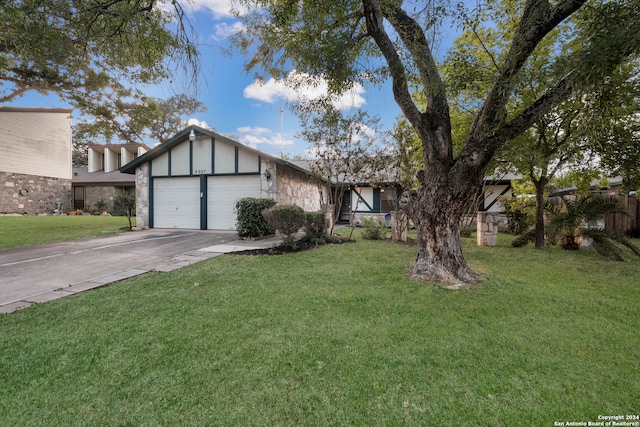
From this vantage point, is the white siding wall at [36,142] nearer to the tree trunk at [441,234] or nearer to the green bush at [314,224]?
the green bush at [314,224]

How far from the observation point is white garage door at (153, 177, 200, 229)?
1190 centimetres

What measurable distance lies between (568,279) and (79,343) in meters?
6.79

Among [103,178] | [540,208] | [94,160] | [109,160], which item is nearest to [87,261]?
[540,208]

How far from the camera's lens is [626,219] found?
1031cm

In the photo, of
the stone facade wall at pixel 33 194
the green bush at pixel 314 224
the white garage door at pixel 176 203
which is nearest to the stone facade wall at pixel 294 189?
the green bush at pixel 314 224

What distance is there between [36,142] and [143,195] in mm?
12500

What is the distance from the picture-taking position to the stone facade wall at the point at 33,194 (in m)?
17.1

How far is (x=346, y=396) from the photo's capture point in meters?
2.01

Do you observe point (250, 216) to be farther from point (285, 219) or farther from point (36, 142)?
point (36, 142)

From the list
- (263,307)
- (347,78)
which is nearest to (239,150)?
(347,78)

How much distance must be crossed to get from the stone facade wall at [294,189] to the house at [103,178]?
13.2 m

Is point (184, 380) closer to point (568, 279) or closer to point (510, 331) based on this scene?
point (510, 331)

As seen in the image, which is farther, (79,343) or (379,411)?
(79,343)

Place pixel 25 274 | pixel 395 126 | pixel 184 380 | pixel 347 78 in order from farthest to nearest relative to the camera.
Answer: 1. pixel 395 126
2. pixel 347 78
3. pixel 25 274
4. pixel 184 380
